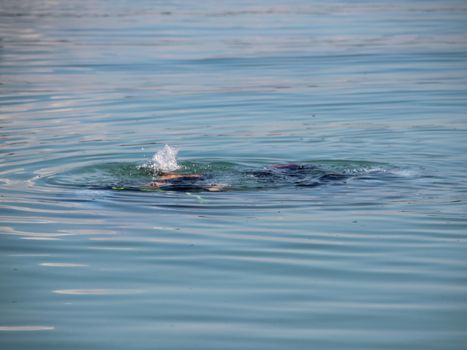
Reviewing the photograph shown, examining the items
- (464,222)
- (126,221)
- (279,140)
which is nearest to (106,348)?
(126,221)

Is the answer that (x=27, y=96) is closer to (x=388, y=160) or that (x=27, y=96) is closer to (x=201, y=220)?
(x=388, y=160)

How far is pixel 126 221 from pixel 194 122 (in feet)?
21.0

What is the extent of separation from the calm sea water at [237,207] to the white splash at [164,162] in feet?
0.85

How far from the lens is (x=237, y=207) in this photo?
9031 millimetres

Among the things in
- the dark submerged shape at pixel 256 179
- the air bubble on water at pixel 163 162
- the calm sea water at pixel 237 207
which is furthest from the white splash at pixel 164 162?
the dark submerged shape at pixel 256 179

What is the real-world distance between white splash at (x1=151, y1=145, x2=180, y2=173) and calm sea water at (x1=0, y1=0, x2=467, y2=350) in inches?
10.2

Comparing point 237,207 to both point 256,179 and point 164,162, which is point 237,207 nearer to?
point 256,179

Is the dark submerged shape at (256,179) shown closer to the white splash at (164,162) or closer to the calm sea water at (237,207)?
the calm sea water at (237,207)

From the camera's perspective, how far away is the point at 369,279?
671 centimetres

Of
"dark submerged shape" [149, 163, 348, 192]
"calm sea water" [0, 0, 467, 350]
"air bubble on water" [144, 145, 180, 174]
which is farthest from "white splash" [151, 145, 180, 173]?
"dark submerged shape" [149, 163, 348, 192]

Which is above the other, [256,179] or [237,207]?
[256,179]

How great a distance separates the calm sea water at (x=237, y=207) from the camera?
19.5 feet

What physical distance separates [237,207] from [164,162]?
2274 mm

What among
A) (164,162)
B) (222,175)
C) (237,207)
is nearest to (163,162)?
(164,162)
